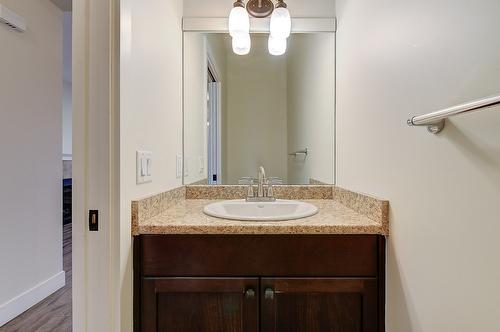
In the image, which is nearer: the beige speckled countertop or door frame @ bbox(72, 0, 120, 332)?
door frame @ bbox(72, 0, 120, 332)

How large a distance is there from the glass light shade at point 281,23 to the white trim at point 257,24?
0.07m

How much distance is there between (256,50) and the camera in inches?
64.1

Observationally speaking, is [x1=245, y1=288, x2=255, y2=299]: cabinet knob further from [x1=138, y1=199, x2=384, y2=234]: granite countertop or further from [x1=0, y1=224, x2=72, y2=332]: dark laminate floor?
[x1=0, y1=224, x2=72, y2=332]: dark laminate floor

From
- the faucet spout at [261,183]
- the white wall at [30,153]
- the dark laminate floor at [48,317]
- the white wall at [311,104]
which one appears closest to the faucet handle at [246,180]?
the faucet spout at [261,183]

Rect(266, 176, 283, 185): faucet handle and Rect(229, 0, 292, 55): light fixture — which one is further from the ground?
Rect(229, 0, 292, 55): light fixture

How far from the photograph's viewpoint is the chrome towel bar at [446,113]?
18.3 inches

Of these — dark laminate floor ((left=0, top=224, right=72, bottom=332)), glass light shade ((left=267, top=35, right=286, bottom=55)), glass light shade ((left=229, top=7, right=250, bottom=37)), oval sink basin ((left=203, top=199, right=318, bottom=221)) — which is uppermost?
glass light shade ((left=229, top=7, right=250, bottom=37))

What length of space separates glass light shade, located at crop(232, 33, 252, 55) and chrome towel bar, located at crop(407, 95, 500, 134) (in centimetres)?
114

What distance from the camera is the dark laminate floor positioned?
1.69 meters

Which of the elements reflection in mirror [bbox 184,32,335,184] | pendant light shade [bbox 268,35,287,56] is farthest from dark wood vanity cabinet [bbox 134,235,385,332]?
pendant light shade [bbox 268,35,287,56]

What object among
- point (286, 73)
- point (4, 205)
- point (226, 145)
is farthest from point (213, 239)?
point (4, 205)

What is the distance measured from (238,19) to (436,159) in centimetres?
123

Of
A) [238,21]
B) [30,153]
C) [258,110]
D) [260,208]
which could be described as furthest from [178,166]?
[30,153]

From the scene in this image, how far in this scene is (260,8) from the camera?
1.51 meters
